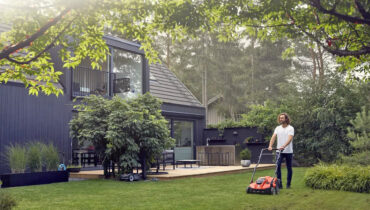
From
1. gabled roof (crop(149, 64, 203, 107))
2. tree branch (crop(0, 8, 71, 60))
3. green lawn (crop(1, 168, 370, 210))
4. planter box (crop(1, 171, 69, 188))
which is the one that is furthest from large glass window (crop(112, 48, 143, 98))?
tree branch (crop(0, 8, 71, 60))

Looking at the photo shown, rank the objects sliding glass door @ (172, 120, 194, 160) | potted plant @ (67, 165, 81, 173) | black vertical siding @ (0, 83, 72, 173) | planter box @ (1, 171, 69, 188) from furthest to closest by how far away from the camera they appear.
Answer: sliding glass door @ (172, 120, 194, 160) < potted plant @ (67, 165, 81, 173) < black vertical siding @ (0, 83, 72, 173) < planter box @ (1, 171, 69, 188)

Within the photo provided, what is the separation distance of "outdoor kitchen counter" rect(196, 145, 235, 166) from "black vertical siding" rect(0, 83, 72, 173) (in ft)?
18.6

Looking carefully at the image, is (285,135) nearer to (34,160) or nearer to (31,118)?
(34,160)

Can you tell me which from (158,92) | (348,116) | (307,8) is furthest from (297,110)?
(307,8)

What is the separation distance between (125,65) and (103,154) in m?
5.58

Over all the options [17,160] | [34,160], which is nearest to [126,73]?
[34,160]

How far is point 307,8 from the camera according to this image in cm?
615

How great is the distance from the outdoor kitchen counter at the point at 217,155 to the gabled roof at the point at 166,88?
242 centimetres

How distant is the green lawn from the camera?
6.13 meters

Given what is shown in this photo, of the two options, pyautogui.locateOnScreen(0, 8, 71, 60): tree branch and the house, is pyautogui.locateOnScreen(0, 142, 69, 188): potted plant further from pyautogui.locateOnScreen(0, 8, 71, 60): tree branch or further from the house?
pyautogui.locateOnScreen(0, 8, 71, 60): tree branch

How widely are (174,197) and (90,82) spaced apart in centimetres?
754

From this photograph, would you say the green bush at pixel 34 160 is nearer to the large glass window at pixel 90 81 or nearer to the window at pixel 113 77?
the window at pixel 113 77

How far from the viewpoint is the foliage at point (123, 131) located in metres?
9.70

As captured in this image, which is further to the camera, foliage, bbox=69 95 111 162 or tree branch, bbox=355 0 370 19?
foliage, bbox=69 95 111 162
